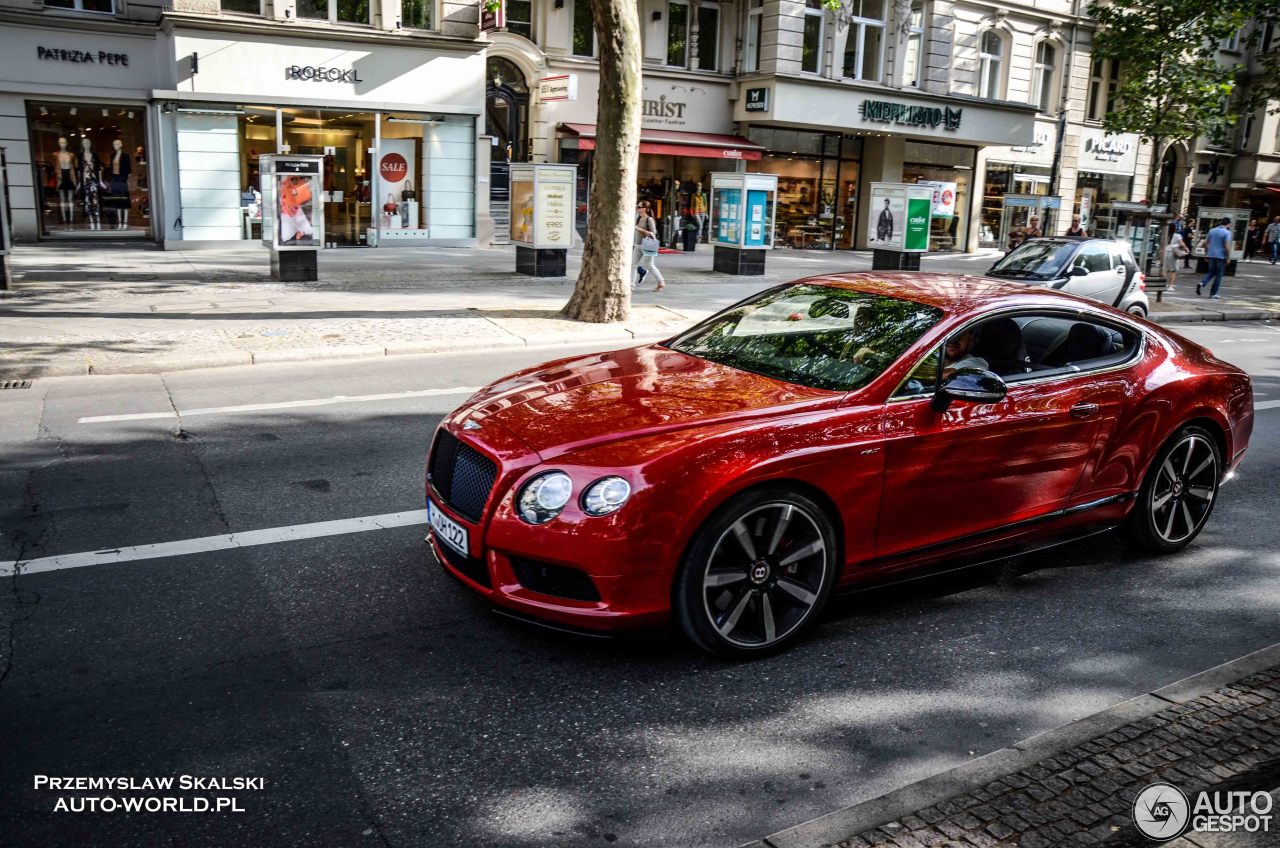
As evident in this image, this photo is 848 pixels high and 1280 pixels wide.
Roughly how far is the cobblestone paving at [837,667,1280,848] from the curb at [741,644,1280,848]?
0.03m

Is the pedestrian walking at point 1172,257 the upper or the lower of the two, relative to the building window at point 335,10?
lower

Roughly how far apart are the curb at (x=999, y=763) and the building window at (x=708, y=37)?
29.1 m

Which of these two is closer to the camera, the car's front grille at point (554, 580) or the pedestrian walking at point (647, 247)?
the car's front grille at point (554, 580)

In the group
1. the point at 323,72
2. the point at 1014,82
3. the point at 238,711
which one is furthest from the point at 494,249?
the point at 238,711

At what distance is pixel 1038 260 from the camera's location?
16984mm

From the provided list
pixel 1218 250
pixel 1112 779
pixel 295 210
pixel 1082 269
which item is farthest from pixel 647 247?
pixel 1112 779

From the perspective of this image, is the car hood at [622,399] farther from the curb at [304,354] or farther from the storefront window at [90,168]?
the storefront window at [90,168]

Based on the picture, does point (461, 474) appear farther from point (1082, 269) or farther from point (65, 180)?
point (65, 180)

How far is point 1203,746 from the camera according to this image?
3.78 m

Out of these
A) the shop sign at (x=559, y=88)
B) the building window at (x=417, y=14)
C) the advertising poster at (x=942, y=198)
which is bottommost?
the advertising poster at (x=942, y=198)

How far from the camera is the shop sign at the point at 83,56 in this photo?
22.3 meters

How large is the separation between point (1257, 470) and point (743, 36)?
25905 millimetres

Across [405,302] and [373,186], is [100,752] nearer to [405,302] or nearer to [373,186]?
[405,302]

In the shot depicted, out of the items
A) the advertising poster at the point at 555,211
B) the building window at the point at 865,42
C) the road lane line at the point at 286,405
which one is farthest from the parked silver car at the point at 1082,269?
the building window at the point at 865,42
